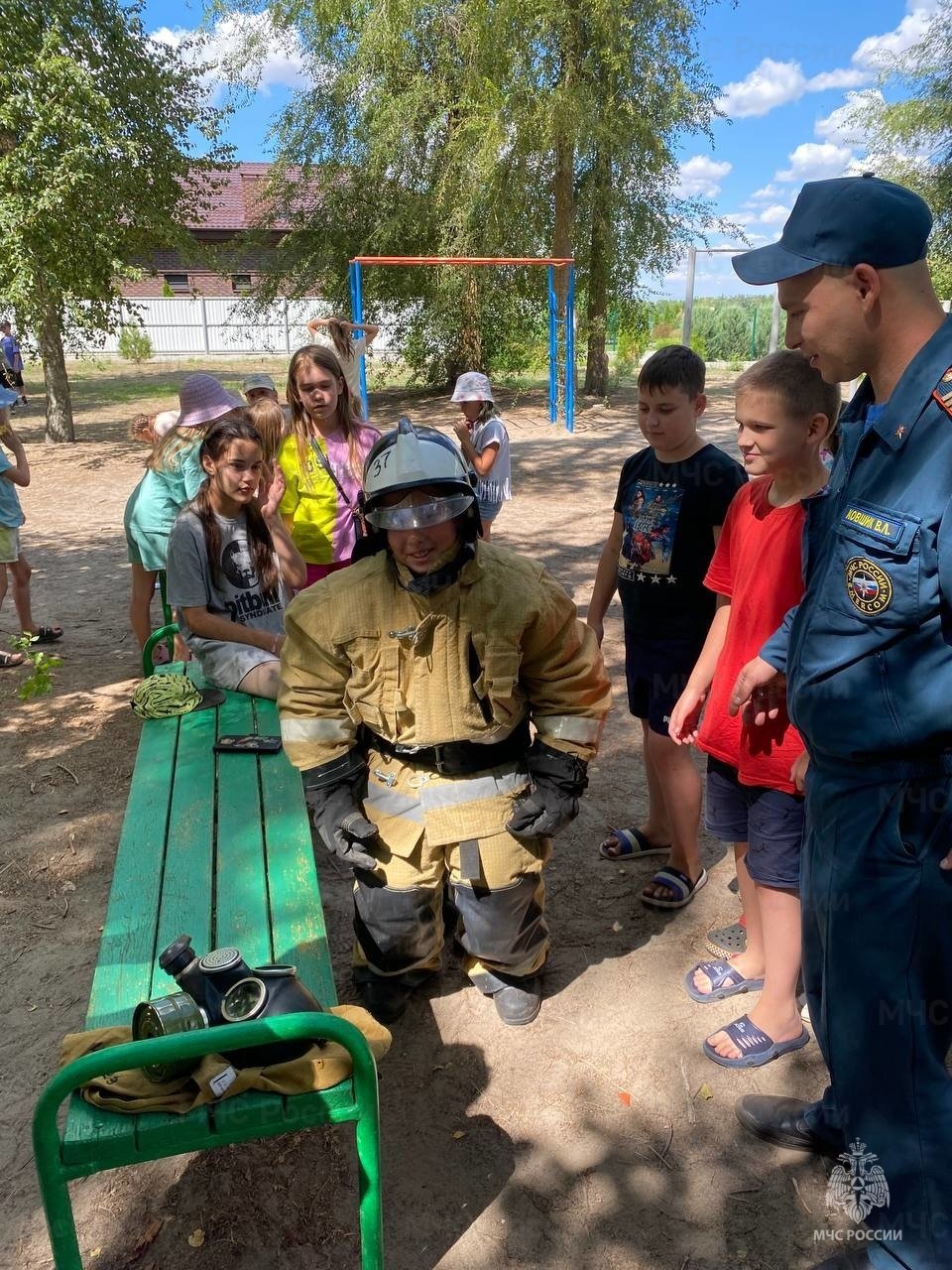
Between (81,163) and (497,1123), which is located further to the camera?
(81,163)

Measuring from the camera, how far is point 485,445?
18.8 ft

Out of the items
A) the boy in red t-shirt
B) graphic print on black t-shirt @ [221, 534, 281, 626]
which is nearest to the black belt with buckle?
the boy in red t-shirt

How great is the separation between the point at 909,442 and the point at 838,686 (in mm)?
444

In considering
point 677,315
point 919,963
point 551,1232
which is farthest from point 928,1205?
point 677,315

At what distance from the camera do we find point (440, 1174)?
232cm

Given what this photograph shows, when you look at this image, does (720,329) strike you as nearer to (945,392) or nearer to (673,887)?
(673,887)

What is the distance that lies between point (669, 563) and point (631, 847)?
4.07ft

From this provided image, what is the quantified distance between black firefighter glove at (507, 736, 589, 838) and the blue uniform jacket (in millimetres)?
855

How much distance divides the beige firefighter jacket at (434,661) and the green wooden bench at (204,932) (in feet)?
1.36

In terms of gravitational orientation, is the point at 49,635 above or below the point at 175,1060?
below

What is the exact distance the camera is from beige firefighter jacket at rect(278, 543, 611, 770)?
2420mm

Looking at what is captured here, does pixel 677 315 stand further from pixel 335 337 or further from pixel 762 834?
pixel 762 834

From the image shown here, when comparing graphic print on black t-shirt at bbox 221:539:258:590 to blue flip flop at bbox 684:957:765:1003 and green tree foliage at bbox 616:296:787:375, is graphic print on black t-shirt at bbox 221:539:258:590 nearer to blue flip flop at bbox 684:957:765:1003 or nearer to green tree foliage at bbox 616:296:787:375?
blue flip flop at bbox 684:957:765:1003

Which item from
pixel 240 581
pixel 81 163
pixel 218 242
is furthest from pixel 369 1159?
pixel 218 242
